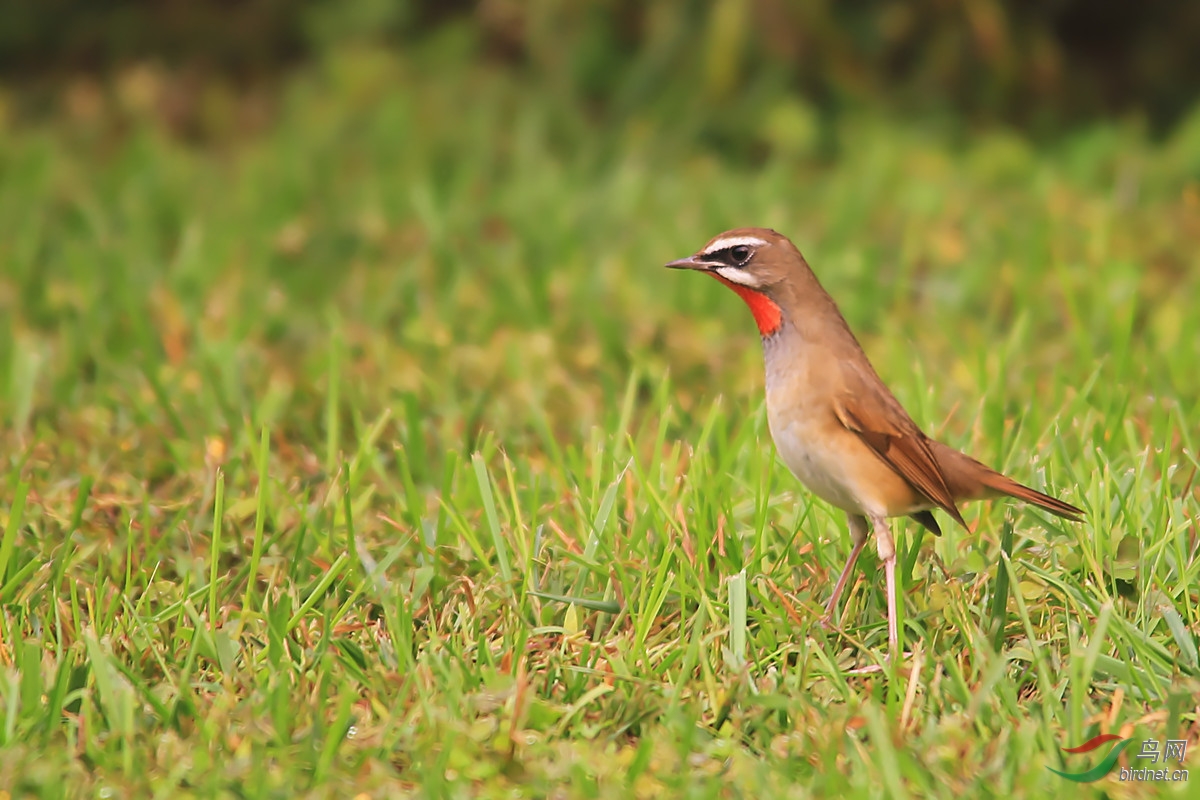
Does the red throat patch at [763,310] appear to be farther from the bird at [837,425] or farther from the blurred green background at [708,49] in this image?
the blurred green background at [708,49]

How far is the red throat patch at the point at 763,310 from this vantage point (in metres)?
4.55

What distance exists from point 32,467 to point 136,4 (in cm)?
597

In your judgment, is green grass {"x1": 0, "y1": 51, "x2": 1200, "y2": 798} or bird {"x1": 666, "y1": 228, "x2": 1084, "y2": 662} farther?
bird {"x1": 666, "y1": 228, "x2": 1084, "y2": 662}

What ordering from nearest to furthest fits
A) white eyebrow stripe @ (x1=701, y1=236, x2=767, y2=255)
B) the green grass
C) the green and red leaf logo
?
the green and red leaf logo → the green grass → white eyebrow stripe @ (x1=701, y1=236, x2=767, y2=255)

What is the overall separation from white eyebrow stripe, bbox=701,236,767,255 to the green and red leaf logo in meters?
1.68

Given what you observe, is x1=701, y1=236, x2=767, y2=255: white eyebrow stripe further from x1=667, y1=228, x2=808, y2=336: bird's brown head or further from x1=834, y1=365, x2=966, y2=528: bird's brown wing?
x1=834, y1=365, x2=966, y2=528: bird's brown wing

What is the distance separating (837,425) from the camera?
170 inches

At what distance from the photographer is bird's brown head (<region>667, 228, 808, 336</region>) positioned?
14.9ft

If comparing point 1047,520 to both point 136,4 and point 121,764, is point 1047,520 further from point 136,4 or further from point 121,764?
point 136,4

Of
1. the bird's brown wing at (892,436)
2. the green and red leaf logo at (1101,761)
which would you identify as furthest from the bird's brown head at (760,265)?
the green and red leaf logo at (1101,761)

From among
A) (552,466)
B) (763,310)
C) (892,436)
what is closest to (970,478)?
(892,436)

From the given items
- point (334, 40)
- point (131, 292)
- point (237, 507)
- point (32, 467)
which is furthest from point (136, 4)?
point (237, 507)

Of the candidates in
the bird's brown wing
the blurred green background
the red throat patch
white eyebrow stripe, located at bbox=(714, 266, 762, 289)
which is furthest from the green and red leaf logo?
the blurred green background

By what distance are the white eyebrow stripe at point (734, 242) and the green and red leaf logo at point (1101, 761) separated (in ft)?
5.50
